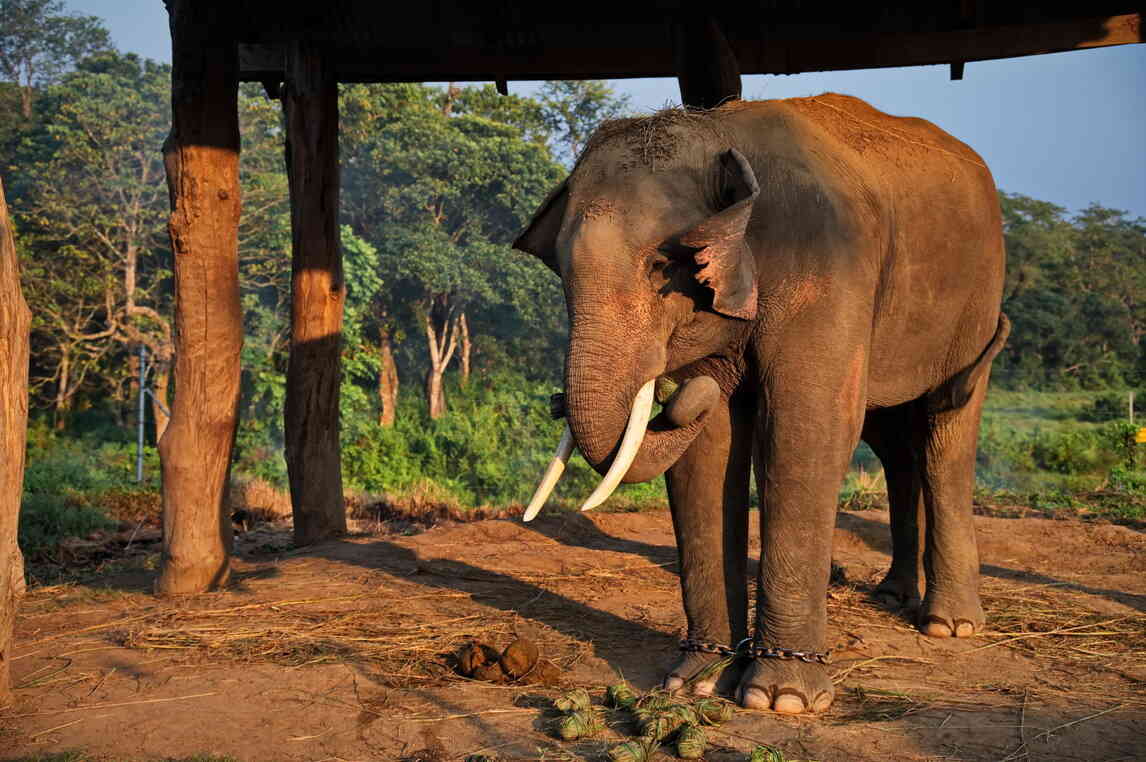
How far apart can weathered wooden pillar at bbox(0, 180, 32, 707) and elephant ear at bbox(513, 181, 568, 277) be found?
6.70 feet

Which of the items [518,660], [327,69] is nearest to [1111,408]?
[327,69]

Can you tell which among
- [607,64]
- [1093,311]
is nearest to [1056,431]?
[1093,311]

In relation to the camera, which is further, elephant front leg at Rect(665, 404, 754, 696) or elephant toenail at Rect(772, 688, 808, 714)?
elephant front leg at Rect(665, 404, 754, 696)

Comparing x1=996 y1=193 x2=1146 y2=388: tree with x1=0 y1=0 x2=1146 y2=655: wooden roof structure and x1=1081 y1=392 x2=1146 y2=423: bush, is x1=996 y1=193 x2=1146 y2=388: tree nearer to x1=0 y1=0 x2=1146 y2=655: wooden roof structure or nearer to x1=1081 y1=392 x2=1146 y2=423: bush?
x1=1081 y1=392 x2=1146 y2=423: bush

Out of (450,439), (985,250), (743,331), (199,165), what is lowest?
(450,439)

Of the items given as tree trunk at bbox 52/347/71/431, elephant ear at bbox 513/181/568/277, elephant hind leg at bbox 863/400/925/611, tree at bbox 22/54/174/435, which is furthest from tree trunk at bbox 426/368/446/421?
elephant ear at bbox 513/181/568/277

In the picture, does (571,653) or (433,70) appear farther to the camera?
(433,70)

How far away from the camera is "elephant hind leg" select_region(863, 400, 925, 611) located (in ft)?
21.6

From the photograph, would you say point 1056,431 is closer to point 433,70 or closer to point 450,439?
point 450,439

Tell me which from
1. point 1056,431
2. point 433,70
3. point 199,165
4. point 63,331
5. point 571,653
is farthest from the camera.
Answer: point 63,331

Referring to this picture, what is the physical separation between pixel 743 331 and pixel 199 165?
379 cm

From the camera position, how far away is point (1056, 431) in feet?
75.1

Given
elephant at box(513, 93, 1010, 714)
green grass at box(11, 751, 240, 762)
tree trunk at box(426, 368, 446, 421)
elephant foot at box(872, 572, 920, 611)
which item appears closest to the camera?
green grass at box(11, 751, 240, 762)

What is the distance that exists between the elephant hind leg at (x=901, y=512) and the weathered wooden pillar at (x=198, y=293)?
3.95 metres
